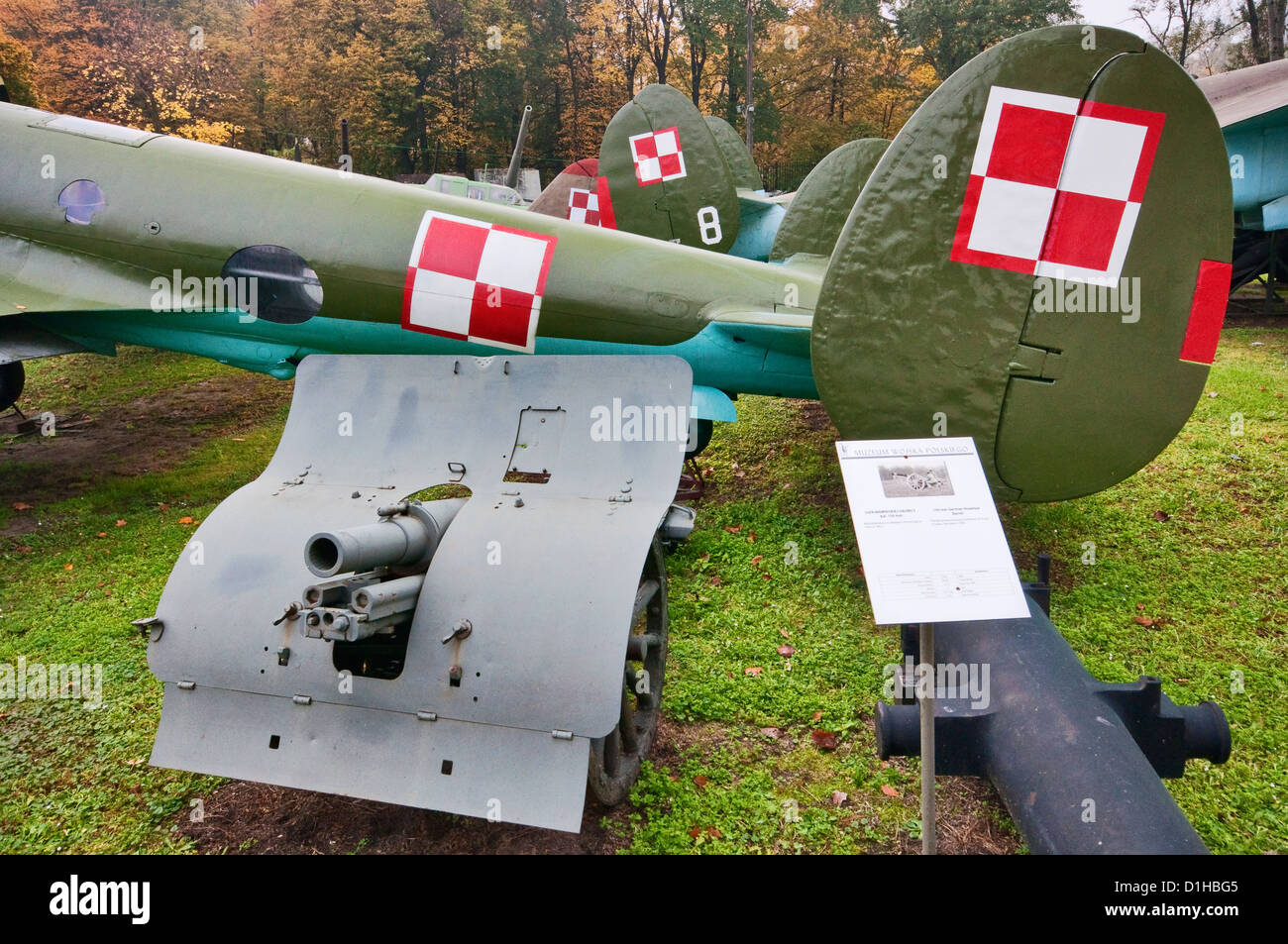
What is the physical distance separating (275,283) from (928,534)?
5065mm

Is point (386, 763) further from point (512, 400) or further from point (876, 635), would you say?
point (876, 635)

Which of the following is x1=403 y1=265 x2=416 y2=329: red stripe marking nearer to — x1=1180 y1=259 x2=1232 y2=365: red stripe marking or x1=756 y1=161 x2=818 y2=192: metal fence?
x1=1180 y1=259 x2=1232 y2=365: red stripe marking

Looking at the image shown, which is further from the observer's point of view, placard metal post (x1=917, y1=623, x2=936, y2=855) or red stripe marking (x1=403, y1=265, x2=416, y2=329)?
red stripe marking (x1=403, y1=265, x2=416, y2=329)

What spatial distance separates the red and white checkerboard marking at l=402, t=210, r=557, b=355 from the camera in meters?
5.14

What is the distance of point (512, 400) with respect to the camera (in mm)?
3160

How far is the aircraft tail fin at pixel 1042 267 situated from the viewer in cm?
268

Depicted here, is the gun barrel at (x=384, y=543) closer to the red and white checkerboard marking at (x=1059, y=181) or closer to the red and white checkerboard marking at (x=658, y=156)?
the red and white checkerboard marking at (x=1059, y=181)

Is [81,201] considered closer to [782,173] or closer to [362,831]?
[362,831]

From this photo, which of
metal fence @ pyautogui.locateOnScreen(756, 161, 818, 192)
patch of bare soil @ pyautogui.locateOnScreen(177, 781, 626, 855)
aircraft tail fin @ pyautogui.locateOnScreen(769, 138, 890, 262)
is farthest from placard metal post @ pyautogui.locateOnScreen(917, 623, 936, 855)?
metal fence @ pyautogui.locateOnScreen(756, 161, 818, 192)

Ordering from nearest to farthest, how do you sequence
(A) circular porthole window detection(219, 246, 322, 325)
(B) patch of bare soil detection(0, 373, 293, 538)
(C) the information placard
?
(C) the information placard → (A) circular porthole window detection(219, 246, 322, 325) → (B) patch of bare soil detection(0, 373, 293, 538)

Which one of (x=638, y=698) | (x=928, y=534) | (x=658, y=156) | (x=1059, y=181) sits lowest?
(x=638, y=698)

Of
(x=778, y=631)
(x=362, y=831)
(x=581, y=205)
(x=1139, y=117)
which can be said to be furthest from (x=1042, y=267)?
(x=581, y=205)

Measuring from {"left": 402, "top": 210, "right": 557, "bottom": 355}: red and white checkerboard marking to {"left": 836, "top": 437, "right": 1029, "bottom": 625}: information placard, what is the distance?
3338 millimetres

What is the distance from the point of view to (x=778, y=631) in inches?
164
